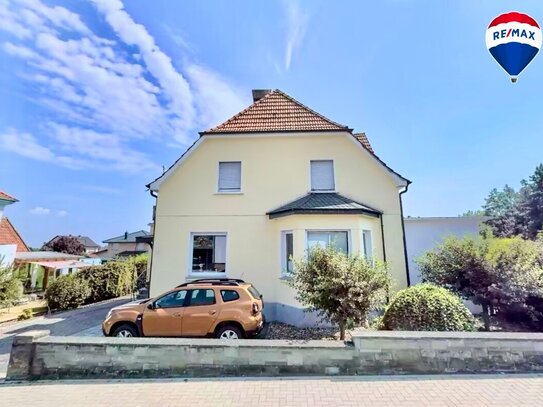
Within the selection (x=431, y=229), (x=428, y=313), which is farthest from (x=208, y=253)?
(x=431, y=229)

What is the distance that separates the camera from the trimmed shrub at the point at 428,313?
25.2 feet

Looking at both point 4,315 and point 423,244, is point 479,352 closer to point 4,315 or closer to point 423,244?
point 423,244

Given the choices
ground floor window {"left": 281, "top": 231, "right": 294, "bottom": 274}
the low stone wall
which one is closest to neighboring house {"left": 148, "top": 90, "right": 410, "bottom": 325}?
ground floor window {"left": 281, "top": 231, "right": 294, "bottom": 274}

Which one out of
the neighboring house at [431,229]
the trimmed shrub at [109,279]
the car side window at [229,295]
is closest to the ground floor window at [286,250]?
the car side window at [229,295]

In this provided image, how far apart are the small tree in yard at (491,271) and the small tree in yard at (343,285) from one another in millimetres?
3320

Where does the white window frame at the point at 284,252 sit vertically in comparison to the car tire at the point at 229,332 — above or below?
above

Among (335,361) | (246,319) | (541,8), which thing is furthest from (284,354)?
(541,8)

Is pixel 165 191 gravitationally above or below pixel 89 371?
above

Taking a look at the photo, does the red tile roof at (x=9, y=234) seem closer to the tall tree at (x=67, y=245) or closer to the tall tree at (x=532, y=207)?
the tall tree at (x=67, y=245)

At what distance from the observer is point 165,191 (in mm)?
14344

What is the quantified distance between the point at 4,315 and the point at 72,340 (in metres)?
13.1

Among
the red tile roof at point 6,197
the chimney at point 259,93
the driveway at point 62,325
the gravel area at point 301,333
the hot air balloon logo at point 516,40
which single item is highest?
the chimney at point 259,93

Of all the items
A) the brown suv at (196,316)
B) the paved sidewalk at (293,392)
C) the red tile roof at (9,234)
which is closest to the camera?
the paved sidewalk at (293,392)

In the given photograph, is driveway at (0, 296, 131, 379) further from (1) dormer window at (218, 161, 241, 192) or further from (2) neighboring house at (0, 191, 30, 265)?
(1) dormer window at (218, 161, 241, 192)
